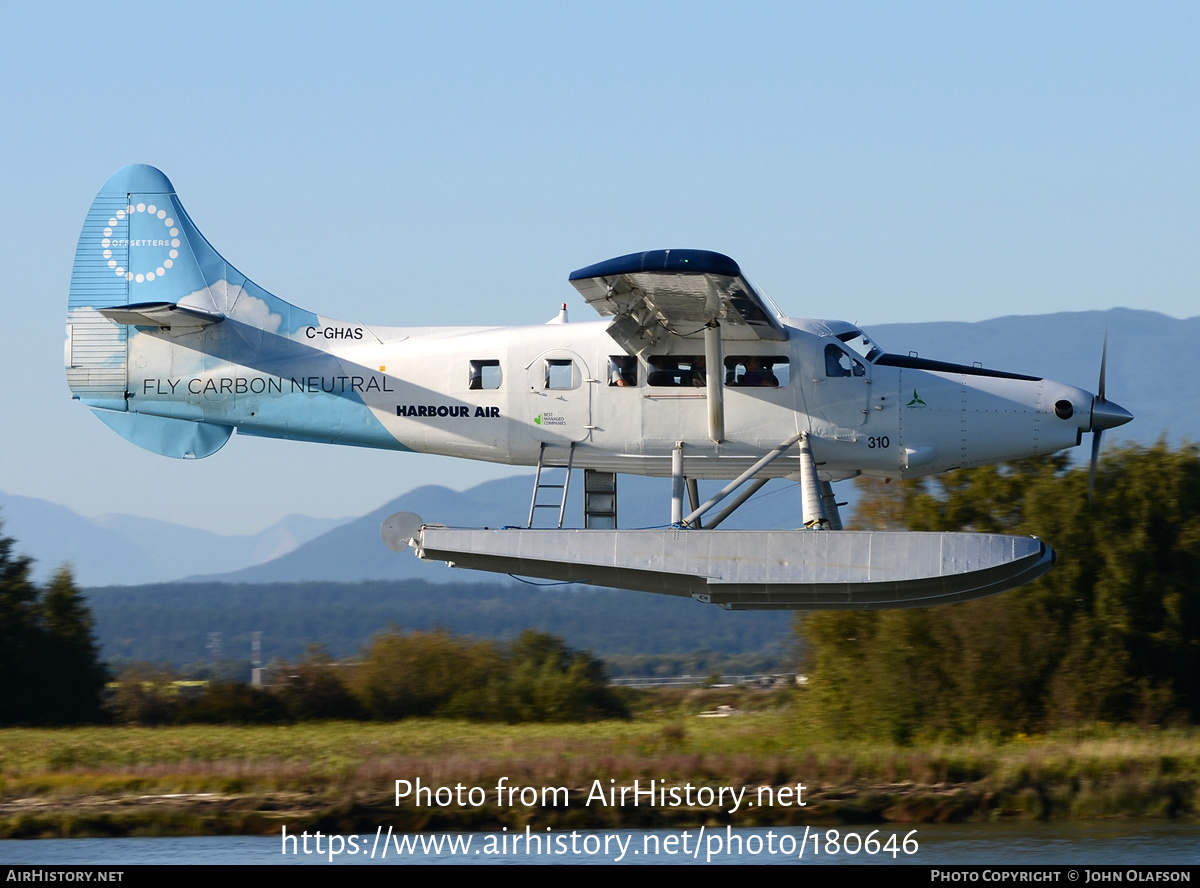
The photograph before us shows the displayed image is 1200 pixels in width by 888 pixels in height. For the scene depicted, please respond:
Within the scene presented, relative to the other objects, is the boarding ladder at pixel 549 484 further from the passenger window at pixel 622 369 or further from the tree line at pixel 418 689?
the tree line at pixel 418 689

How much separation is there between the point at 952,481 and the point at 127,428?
1305 cm

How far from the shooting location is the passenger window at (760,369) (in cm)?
1385

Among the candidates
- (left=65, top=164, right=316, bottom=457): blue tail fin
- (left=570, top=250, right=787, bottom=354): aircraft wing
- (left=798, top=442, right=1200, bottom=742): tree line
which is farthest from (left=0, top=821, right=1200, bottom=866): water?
(left=570, top=250, right=787, bottom=354): aircraft wing

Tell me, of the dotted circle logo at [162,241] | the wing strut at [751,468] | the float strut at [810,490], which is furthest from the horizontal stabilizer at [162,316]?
the float strut at [810,490]

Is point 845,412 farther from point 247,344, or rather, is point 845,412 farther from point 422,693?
point 422,693

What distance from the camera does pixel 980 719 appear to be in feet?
66.8

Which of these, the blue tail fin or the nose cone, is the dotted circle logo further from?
the nose cone

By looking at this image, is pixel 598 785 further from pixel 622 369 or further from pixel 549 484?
pixel 622 369

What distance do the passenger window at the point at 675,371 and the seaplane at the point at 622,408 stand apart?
0.02m

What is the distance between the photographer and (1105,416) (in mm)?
13891

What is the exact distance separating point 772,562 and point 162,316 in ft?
22.0

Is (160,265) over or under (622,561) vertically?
over
